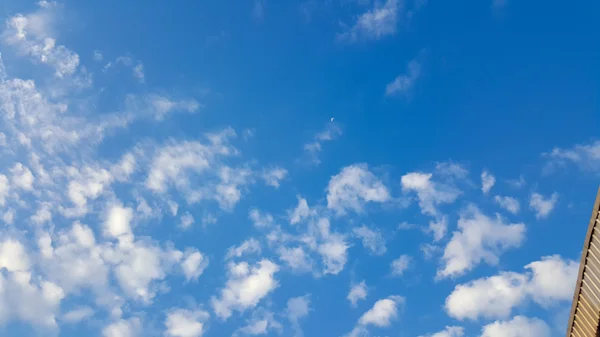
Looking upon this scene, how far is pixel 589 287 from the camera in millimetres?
32000

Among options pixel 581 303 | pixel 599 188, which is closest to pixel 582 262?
pixel 581 303

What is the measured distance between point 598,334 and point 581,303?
2947 mm

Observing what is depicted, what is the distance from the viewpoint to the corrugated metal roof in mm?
30875

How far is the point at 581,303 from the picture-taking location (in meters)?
33.3

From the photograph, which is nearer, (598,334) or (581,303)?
(598,334)

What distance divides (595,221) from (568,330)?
10.6 m

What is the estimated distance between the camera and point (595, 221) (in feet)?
102

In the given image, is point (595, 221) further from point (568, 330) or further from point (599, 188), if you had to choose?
point (568, 330)

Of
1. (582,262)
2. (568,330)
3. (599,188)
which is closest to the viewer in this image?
(599,188)

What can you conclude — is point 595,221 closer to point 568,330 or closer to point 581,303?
point 581,303

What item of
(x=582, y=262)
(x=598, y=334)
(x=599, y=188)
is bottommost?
(x=598, y=334)

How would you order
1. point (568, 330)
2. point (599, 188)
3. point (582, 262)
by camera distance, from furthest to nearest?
point (568, 330)
point (582, 262)
point (599, 188)

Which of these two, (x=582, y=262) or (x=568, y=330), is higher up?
(x=582, y=262)

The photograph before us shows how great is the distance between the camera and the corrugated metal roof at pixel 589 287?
30.9 meters
